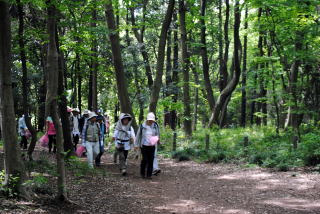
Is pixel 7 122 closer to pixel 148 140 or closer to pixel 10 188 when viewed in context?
pixel 10 188

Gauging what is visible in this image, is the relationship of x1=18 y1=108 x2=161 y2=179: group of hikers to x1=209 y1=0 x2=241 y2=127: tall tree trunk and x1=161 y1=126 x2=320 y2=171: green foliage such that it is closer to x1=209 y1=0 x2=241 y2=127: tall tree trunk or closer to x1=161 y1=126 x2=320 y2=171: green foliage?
x1=161 y1=126 x2=320 y2=171: green foliage

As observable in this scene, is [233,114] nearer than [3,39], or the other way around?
[3,39]

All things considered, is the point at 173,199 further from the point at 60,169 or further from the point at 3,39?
the point at 3,39

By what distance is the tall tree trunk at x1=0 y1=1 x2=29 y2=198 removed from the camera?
6023mm

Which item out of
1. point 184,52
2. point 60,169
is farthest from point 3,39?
point 184,52

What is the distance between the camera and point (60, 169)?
247 inches

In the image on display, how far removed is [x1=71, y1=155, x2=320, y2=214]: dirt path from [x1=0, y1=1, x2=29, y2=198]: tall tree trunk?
1555 mm

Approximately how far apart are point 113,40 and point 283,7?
24.5ft

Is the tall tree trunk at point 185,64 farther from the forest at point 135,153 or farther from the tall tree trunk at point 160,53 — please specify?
the tall tree trunk at point 160,53

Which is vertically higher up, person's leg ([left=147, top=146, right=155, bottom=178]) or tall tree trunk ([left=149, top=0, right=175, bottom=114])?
tall tree trunk ([left=149, top=0, right=175, bottom=114])

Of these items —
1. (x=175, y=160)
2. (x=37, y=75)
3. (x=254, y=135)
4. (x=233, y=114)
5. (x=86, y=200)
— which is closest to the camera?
(x=86, y=200)

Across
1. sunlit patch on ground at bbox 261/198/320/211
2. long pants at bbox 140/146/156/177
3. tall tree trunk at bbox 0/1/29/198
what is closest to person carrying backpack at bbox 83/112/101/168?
long pants at bbox 140/146/156/177

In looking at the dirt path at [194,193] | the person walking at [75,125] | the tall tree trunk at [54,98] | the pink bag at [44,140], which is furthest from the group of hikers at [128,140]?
the tall tree trunk at [54,98]

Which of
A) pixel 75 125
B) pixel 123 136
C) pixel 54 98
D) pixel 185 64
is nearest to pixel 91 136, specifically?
pixel 123 136
